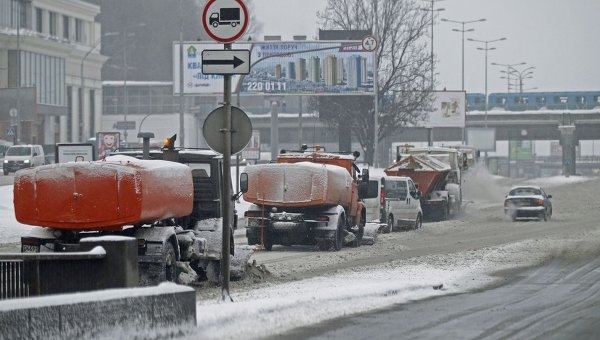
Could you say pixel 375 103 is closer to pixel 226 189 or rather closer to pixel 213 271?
pixel 213 271

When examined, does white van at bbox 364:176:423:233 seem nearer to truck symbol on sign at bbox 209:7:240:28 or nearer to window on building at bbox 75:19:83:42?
truck symbol on sign at bbox 209:7:240:28

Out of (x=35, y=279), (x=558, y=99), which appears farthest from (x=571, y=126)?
(x=35, y=279)

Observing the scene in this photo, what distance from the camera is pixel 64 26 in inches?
4289

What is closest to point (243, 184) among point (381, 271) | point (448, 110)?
point (381, 271)

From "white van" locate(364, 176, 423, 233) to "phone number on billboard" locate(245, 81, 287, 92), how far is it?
31.5 meters

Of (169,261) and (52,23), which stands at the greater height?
(52,23)

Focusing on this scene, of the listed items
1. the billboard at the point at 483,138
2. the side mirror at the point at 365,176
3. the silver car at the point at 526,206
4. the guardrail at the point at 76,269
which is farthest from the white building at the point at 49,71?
the guardrail at the point at 76,269

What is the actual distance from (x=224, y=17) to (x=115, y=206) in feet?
11.5

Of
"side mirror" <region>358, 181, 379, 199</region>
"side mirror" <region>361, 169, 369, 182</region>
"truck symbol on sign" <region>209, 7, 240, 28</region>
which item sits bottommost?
"side mirror" <region>358, 181, 379, 199</region>

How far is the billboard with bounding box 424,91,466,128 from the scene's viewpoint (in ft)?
327

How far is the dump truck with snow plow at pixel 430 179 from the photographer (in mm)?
50062

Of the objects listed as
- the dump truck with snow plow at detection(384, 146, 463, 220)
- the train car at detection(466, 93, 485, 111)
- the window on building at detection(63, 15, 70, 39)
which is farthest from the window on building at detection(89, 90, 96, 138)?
the dump truck with snow plow at detection(384, 146, 463, 220)

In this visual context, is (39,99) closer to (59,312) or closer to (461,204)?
(461,204)

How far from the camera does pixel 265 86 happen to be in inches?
2970
